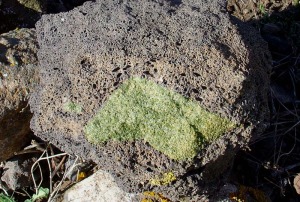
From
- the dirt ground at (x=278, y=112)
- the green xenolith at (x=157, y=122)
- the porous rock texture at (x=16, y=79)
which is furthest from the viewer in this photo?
the dirt ground at (x=278, y=112)

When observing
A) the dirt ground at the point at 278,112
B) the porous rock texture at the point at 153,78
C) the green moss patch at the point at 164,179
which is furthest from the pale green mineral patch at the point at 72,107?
the dirt ground at the point at 278,112

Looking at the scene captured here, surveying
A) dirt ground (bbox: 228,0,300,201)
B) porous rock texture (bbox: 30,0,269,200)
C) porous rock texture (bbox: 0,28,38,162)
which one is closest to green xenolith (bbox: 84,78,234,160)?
porous rock texture (bbox: 30,0,269,200)

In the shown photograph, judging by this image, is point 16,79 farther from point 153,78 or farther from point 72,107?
point 153,78

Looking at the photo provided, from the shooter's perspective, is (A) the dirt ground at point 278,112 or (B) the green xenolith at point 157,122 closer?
(B) the green xenolith at point 157,122

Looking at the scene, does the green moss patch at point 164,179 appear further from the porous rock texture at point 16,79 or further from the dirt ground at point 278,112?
the porous rock texture at point 16,79

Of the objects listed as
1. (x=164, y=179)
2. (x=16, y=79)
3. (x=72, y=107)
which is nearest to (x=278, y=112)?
(x=164, y=179)

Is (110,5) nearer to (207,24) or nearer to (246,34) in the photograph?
(207,24)
